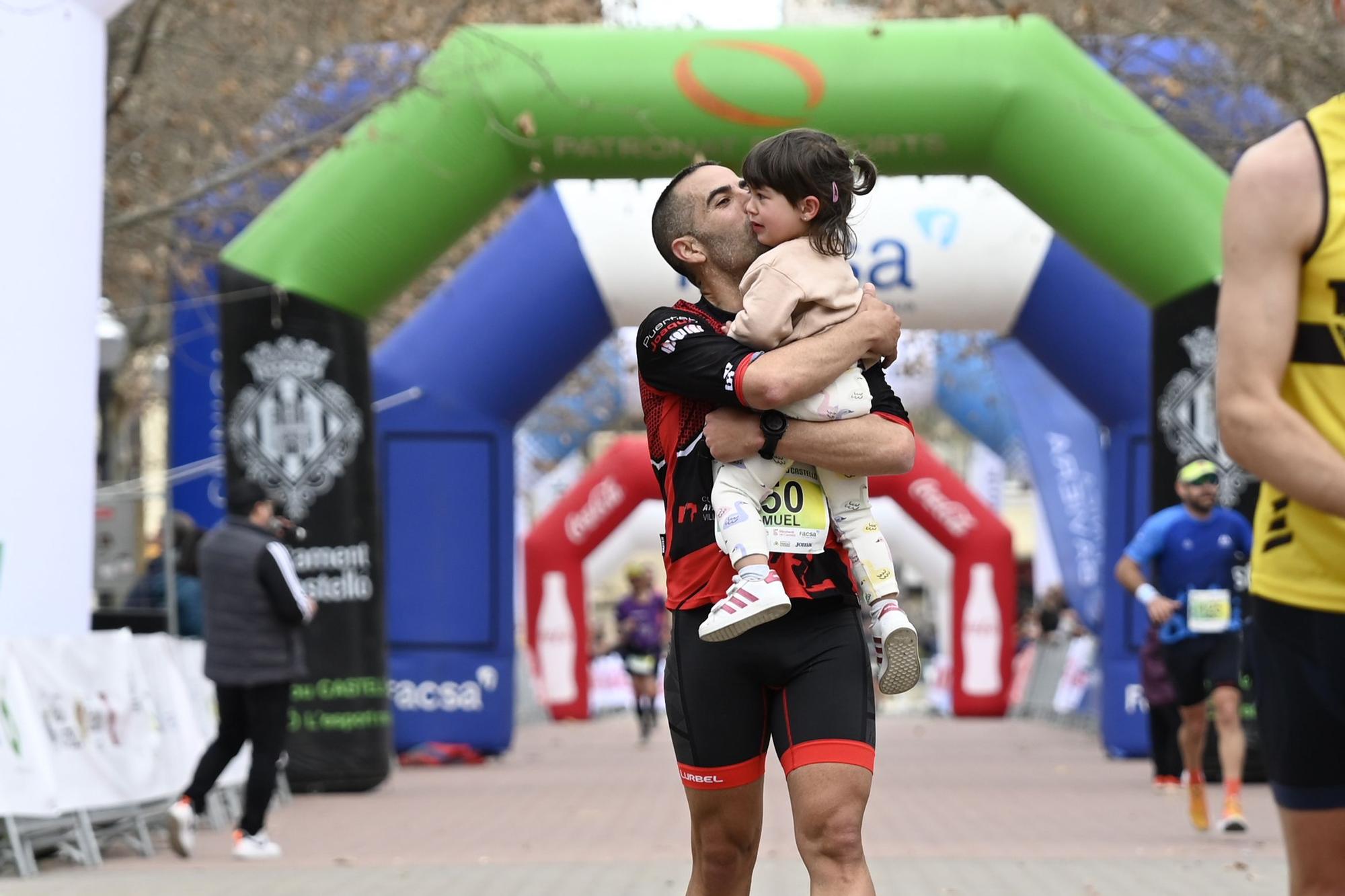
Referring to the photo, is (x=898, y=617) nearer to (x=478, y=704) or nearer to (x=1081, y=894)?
(x=1081, y=894)

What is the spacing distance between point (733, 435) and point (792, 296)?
0.29 metres

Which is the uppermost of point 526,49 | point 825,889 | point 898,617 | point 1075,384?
point 526,49

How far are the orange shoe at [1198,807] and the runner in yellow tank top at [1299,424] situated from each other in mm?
7645

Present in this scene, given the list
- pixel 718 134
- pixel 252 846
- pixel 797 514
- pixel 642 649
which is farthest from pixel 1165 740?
pixel 797 514

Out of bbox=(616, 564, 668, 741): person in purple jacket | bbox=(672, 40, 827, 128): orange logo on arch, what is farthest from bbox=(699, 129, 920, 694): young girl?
bbox=(616, 564, 668, 741): person in purple jacket

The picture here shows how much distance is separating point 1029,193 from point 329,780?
562cm

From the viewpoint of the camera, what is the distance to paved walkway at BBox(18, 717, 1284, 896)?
834 cm

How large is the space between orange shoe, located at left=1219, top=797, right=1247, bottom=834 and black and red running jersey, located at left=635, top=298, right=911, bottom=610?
649cm

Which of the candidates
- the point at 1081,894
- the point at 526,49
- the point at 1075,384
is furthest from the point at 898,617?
the point at 1075,384

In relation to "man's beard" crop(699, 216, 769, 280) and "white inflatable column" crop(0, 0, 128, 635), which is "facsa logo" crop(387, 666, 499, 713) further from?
"man's beard" crop(699, 216, 769, 280)

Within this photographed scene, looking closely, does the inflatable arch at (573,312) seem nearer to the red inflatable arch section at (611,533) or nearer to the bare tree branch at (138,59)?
the bare tree branch at (138,59)

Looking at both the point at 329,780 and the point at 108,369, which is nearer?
the point at 329,780

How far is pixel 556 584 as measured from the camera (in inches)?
942

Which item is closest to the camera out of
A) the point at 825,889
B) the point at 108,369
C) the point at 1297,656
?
the point at 1297,656
